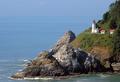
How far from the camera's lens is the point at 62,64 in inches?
3538

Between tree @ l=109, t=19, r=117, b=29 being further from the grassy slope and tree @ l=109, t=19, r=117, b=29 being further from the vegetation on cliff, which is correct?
the grassy slope

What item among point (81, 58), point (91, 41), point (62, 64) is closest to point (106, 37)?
point (91, 41)

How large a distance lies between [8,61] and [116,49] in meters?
18.9

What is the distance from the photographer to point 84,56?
91062mm

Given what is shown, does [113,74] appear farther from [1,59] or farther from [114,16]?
[1,59]

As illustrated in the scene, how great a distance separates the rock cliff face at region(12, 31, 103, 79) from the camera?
3460 inches

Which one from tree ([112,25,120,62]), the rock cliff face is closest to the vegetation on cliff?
tree ([112,25,120,62])

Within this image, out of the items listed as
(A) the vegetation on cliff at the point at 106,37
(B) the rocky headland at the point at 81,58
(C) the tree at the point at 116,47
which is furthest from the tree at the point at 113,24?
(C) the tree at the point at 116,47

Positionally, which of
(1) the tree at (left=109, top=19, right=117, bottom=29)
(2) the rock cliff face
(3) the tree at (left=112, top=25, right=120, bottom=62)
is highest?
(1) the tree at (left=109, top=19, right=117, bottom=29)

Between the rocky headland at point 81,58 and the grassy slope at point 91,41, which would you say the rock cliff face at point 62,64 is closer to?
the rocky headland at point 81,58

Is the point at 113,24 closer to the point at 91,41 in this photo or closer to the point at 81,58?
the point at 91,41

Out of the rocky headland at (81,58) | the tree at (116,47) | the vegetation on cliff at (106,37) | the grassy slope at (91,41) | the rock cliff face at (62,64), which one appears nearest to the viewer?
the rock cliff face at (62,64)

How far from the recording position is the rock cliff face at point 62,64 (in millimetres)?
87875

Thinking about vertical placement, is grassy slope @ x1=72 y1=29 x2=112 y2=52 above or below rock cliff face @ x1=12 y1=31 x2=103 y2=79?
above
